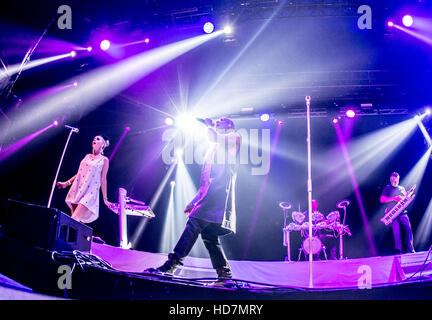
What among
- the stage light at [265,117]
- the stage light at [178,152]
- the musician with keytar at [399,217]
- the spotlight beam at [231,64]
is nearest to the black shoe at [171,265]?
the musician with keytar at [399,217]

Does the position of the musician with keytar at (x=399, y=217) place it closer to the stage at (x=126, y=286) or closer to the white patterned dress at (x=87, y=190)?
the stage at (x=126, y=286)

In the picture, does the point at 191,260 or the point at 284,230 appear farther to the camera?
the point at 284,230

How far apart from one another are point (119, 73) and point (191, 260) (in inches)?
181

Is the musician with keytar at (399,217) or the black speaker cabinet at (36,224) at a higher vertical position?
the musician with keytar at (399,217)

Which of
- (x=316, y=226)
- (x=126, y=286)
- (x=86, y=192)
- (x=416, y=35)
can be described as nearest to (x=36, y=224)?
(x=126, y=286)

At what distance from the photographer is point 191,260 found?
18.4ft

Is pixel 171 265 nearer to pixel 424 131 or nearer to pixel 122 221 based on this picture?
pixel 122 221

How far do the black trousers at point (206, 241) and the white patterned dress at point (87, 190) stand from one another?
189 cm

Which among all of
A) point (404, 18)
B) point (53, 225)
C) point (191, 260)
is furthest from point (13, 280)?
point (404, 18)

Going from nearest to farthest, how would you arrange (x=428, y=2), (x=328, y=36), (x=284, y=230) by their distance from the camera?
1. (x=428, y=2)
2. (x=328, y=36)
3. (x=284, y=230)

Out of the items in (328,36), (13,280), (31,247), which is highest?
(328,36)

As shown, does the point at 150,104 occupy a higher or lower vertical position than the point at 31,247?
higher

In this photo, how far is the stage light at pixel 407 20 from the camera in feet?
21.8
